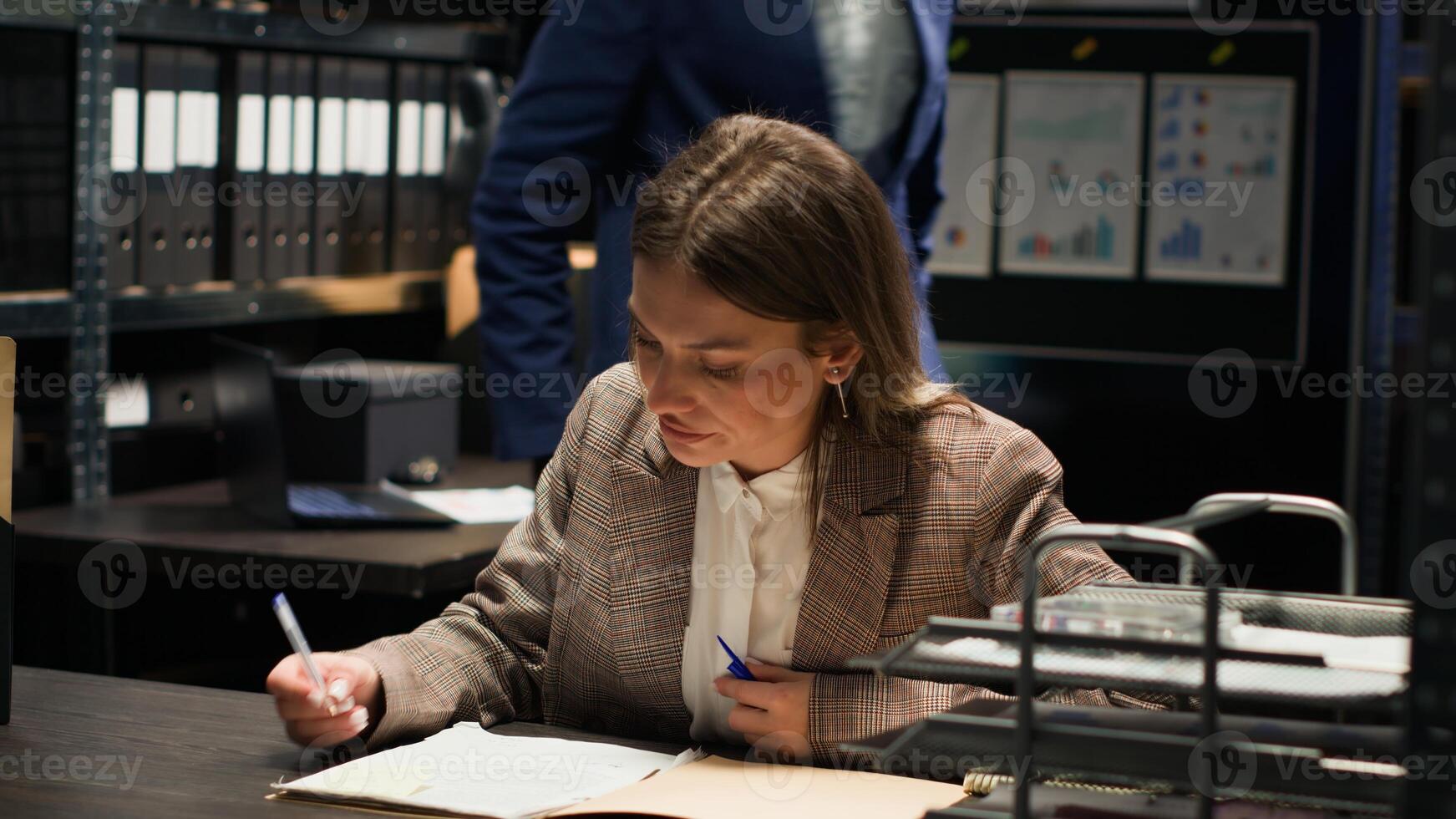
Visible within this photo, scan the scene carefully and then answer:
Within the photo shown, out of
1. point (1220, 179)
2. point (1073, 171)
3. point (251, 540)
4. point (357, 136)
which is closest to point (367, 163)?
point (357, 136)

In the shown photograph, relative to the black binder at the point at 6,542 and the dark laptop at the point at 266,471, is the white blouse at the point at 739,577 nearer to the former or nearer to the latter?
the black binder at the point at 6,542

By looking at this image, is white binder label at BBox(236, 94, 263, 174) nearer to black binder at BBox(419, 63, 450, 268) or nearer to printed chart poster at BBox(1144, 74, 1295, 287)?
black binder at BBox(419, 63, 450, 268)

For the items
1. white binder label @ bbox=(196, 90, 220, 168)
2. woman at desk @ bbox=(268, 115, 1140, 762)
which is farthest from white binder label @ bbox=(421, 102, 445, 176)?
woman at desk @ bbox=(268, 115, 1140, 762)

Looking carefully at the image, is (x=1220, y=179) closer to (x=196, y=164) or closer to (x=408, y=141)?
(x=408, y=141)

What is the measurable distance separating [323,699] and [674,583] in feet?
1.01

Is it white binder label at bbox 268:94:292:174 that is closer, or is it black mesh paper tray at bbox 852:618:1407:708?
black mesh paper tray at bbox 852:618:1407:708

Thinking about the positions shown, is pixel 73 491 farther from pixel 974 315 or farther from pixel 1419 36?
pixel 1419 36

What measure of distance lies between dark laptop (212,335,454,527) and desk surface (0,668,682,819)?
2.53 ft

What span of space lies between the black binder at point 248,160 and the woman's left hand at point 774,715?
5.30 feet

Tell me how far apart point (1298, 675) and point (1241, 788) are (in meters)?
0.06

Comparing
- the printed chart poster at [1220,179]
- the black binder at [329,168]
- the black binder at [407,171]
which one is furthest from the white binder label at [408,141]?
the printed chart poster at [1220,179]

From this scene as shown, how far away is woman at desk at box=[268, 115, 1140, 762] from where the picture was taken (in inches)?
46.8

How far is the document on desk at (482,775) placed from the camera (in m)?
1.03

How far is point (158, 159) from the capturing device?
2381 millimetres
